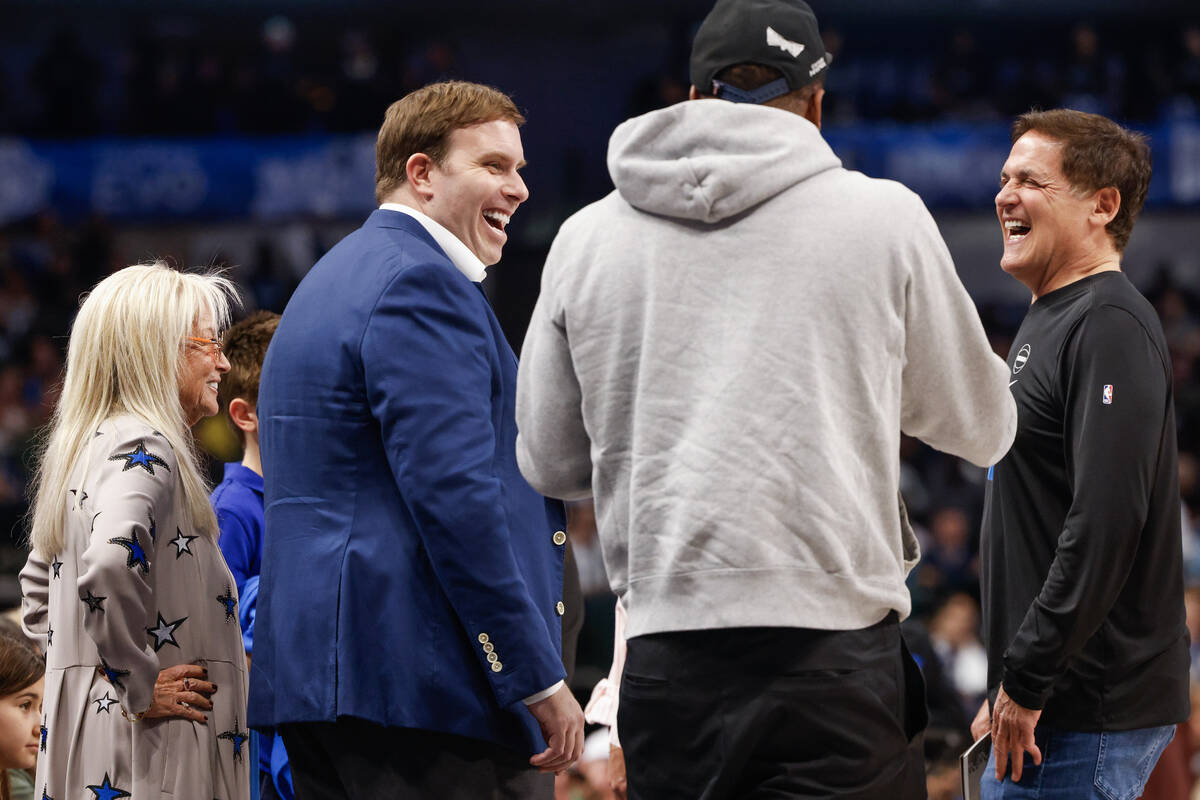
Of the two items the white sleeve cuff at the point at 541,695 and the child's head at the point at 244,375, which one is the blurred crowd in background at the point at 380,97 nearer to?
the child's head at the point at 244,375

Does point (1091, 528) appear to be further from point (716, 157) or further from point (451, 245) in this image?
point (451, 245)

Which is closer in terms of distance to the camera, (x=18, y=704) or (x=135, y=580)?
(x=135, y=580)

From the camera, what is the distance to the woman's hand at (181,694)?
2604 millimetres

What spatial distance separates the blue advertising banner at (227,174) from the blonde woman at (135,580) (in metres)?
8.46

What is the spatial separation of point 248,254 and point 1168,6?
9.43 metres

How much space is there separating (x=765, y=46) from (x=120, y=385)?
1.52 m

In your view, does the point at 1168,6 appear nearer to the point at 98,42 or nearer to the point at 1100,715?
the point at 98,42

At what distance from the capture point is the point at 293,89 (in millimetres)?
12258

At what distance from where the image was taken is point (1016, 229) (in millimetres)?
2828

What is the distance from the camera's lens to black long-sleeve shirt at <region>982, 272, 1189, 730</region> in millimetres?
2422

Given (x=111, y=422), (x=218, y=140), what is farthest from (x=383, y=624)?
(x=218, y=140)

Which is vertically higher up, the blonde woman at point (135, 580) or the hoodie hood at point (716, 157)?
the hoodie hood at point (716, 157)

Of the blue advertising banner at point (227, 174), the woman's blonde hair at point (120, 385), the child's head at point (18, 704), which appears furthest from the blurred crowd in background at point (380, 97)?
the woman's blonde hair at point (120, 385)

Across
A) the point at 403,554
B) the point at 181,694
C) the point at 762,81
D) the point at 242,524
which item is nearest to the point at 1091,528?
the point at 762,81
